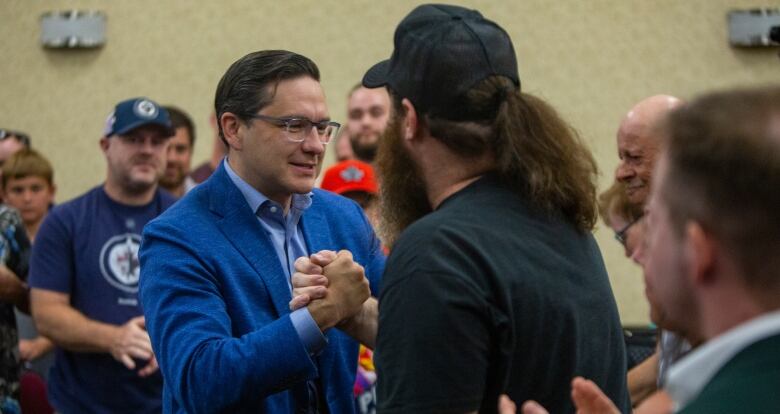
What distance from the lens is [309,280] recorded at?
7.88 ft

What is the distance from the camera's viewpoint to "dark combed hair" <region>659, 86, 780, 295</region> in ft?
4.09

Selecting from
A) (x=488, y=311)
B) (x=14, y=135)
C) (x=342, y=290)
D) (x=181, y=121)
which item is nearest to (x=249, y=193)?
(x=342, y=290)

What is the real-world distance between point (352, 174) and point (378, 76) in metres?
2.17

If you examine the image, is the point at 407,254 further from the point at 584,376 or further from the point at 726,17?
the point at 726,17

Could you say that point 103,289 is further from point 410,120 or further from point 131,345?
point 410,120

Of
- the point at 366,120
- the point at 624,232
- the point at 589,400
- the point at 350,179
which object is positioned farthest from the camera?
the point at 366,120

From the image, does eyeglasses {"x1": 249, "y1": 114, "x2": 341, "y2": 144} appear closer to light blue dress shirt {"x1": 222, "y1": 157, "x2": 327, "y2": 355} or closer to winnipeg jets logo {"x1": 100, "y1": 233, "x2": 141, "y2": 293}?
light blue dress shirt {"x1": 222, "y1": 157, "x2": 327, "y2": 355}

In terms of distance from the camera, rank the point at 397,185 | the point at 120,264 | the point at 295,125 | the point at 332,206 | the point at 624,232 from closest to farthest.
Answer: the point at 397,185
the point at 295,125
the point at 332,206
the point at 624,232
the point at 120,264

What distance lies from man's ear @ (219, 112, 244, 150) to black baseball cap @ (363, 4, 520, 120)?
25.2 inches

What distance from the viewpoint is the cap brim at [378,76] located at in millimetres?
2148

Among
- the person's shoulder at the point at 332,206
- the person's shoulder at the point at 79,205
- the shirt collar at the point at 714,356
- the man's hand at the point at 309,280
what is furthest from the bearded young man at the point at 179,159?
the shirt collar at the point at 714,356

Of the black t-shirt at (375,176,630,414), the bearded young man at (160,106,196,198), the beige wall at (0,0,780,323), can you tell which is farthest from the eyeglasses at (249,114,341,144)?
the beige wall at (0,0,780,323)

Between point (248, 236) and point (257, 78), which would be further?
point (257, 78)

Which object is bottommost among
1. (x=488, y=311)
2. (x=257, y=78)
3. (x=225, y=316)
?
(x=225, y=316)
